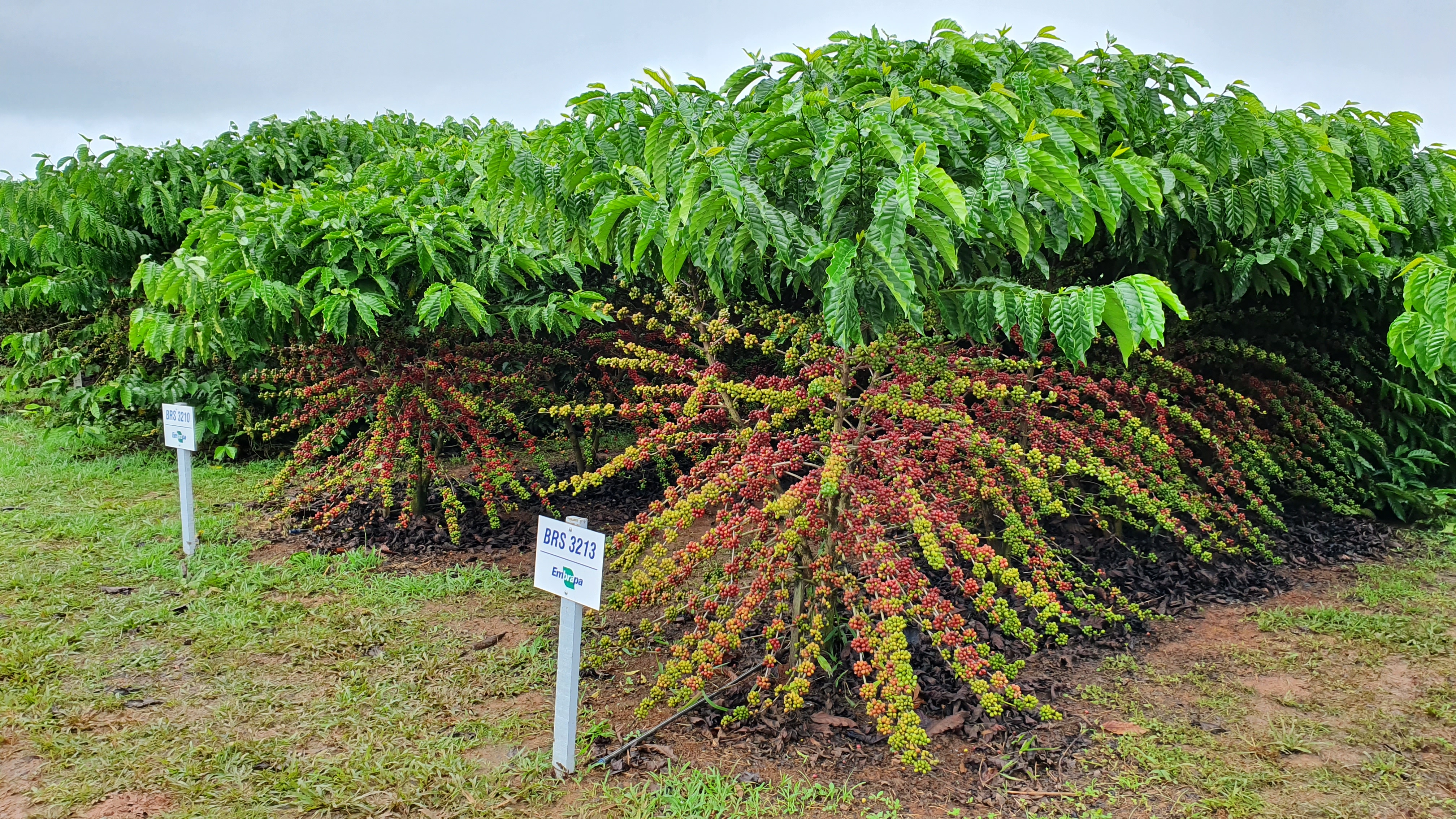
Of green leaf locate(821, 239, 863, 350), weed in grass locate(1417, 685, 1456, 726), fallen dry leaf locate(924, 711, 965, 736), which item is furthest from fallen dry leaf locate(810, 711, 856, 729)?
weed in grass locate(1417, 685, 1456, 726)

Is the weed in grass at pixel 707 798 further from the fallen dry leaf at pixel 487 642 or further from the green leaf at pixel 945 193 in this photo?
the green leaf at pixel 945 193

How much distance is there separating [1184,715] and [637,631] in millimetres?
2107

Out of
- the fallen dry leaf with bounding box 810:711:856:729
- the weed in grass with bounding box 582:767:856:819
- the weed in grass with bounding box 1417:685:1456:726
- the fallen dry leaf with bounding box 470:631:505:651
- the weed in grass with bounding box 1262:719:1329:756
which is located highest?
the weed in grass with bounding box 1417:685:1456:726

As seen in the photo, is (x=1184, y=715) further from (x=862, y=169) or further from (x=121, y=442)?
(x=121, y=442)

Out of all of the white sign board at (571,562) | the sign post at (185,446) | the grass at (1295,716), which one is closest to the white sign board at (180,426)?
the sign post at (185,446)

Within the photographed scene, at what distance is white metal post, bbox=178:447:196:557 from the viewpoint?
173 inches

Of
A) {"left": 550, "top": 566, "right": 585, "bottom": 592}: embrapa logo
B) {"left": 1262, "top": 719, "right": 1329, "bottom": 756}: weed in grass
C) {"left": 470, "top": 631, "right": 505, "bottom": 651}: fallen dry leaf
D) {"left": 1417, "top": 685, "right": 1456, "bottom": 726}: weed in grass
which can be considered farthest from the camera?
{"left": 470, "top": 631, "right": 505, "bottom": 651}: fallen dry leaf

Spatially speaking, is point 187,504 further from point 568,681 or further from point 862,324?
point 862,324

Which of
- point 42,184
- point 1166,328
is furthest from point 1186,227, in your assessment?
point 42,184

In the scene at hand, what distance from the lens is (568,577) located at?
2490mm

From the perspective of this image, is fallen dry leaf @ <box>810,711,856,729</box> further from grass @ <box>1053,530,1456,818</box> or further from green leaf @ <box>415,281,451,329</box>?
green leaf @ <box>415,281,451,329</box>

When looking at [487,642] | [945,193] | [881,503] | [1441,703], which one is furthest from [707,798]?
[1441,703]

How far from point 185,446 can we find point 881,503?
3.69 m

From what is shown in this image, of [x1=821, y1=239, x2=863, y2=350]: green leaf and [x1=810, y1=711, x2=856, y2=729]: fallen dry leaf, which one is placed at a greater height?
[x1=821, y1=239, x2=863, y2=350]: green leaf
